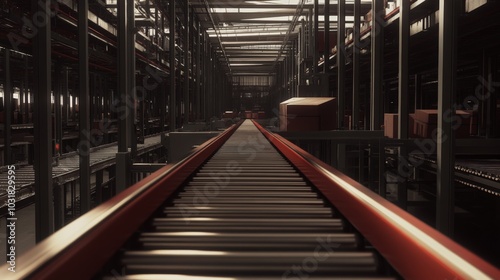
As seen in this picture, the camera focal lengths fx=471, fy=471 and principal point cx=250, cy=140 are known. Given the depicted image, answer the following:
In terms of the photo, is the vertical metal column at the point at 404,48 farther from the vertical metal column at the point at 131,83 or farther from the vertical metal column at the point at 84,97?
the vertical metal column at the point at 84,97

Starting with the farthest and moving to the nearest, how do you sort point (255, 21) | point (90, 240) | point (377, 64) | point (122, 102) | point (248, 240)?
point (255, 21) → point (377, 64) → point (122, 102) → point (248, 240) → point (90, 240)

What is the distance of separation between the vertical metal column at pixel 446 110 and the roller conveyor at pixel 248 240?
3.53ft

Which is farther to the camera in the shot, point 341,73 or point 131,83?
point 341,73

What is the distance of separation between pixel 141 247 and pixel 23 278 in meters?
1.03

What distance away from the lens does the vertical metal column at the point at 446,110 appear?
3.79 meters

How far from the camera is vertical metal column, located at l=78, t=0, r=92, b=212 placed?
436cm

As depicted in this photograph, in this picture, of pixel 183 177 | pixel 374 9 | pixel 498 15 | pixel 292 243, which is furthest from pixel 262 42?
pixel 292 243

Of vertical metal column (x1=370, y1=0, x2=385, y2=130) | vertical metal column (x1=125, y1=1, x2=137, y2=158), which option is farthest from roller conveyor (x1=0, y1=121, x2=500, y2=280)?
vertical metal column (x1=370, y1=0, x2=385, y2=130)

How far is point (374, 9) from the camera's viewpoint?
7.15 metres

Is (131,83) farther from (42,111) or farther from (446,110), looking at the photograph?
(446,110)

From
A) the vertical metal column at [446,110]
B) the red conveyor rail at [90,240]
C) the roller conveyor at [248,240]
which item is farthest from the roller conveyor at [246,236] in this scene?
the vertical metal column at [446,110]

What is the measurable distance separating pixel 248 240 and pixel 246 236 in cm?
4

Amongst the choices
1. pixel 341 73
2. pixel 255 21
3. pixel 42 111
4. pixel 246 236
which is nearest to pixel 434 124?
pixel 341 73

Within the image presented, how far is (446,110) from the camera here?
3811mm
